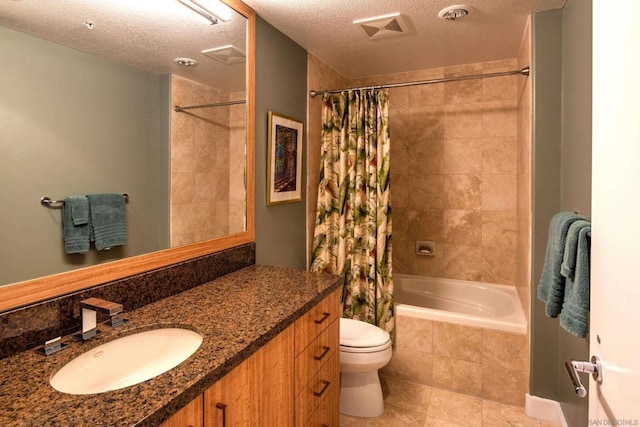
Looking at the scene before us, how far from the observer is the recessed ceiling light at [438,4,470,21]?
2.04 m

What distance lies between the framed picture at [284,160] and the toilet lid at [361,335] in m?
0.93

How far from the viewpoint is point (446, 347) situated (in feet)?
8.09

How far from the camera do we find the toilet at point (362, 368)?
212cm

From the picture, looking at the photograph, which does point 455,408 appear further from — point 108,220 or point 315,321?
point 108,220

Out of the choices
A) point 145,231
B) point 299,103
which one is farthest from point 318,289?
point 299,103

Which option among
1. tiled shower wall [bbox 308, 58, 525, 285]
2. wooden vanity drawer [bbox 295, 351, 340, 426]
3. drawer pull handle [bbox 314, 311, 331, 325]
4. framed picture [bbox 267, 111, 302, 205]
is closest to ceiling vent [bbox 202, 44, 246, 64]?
framed picture [bbox 267, 111, 302, 205]

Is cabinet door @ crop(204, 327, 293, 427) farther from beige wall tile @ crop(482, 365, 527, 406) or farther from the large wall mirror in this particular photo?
beige wall tile @ crop(482, 365, 527, 406)

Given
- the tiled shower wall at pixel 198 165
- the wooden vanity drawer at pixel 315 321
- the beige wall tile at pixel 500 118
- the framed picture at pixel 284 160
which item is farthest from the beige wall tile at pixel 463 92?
the wooden vanity drawer at pixel 315 321

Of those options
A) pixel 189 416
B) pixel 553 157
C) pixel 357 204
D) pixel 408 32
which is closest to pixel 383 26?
pixel 408 32

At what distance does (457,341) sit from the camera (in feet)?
7.97

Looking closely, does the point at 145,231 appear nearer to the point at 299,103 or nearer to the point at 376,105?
the point at 299,103

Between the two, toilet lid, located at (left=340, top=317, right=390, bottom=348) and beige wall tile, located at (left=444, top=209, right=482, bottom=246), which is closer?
toilet lid, located at (left=340, top=317, right=390, bottom=348)

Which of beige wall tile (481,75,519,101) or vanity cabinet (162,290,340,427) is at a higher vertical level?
beige wall tile (481,75,519,101)

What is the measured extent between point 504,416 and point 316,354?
4.69ft
